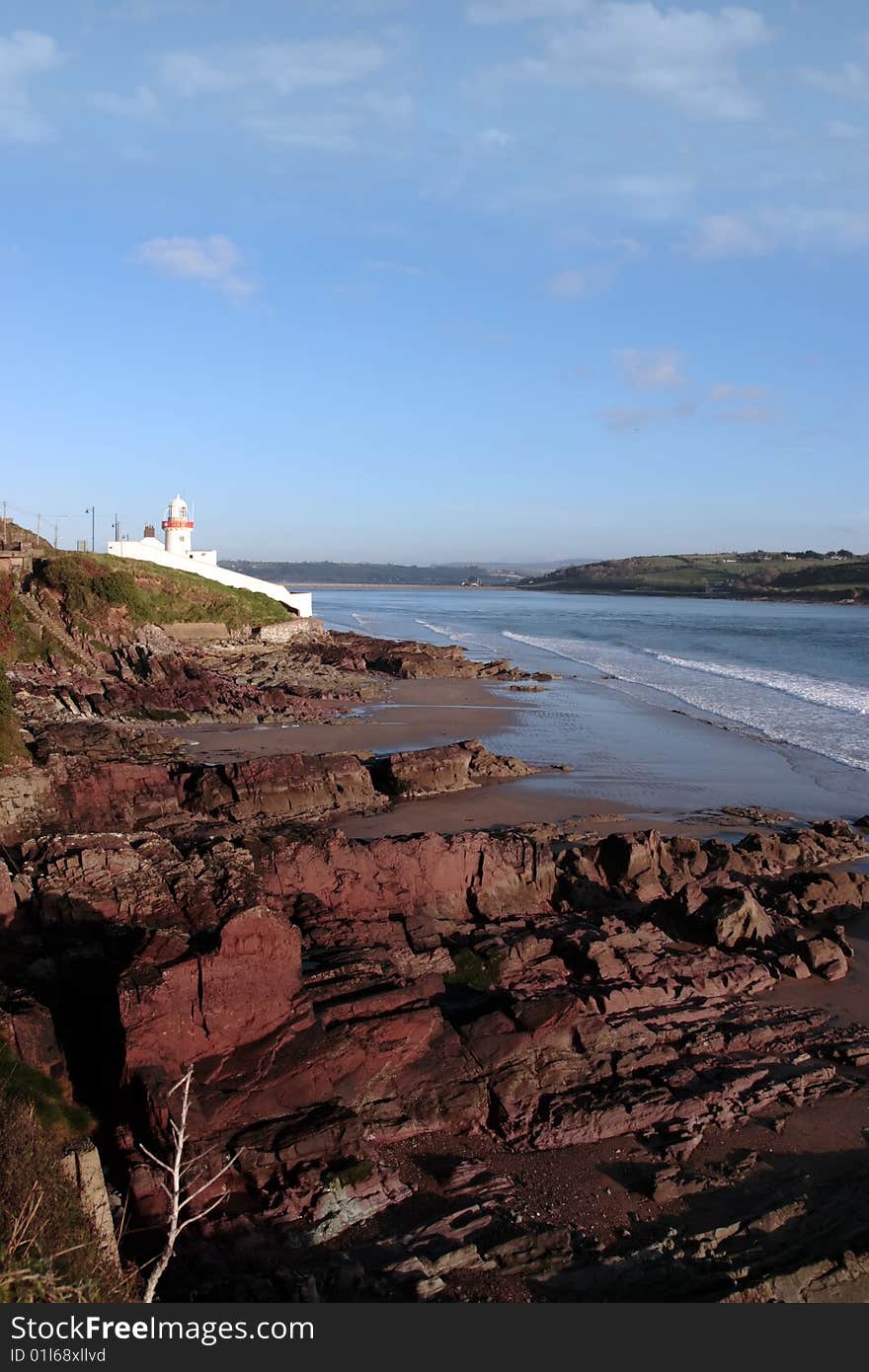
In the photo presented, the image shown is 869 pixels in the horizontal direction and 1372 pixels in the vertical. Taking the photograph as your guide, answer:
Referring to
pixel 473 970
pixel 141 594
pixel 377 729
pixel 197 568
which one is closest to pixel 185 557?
pixel 197 568

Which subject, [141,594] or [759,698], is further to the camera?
[141,594]

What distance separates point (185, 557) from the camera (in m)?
60.9

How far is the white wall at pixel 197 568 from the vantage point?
5741 centimetres

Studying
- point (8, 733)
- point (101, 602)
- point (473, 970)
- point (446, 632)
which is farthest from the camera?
point (446, 632)

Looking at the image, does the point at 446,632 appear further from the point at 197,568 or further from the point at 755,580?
the point at 755,580

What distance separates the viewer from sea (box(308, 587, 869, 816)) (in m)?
22.8

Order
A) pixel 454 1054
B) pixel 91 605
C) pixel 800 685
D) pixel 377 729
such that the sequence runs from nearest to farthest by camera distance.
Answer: pixel 454 1054, pixel 377 729, pixel 91 605, pixel 800 685

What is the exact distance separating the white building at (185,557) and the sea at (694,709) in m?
8.35

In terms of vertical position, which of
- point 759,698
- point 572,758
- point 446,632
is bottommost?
point 572,758

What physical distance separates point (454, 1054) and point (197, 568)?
53659 mm

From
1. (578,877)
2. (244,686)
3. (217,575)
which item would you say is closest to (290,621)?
(217,575)

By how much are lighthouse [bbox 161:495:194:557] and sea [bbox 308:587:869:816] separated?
12833 mm

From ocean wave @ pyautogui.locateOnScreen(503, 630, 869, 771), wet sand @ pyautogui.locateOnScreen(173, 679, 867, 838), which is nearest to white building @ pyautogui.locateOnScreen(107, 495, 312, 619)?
ocean wave @ pyautogui.locateOnScreen(503, 630, 869, 771)

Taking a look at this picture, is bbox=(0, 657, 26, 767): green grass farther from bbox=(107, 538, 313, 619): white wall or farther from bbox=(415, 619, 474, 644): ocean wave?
bbox=(415, 619, 474, 644): ocean wave
